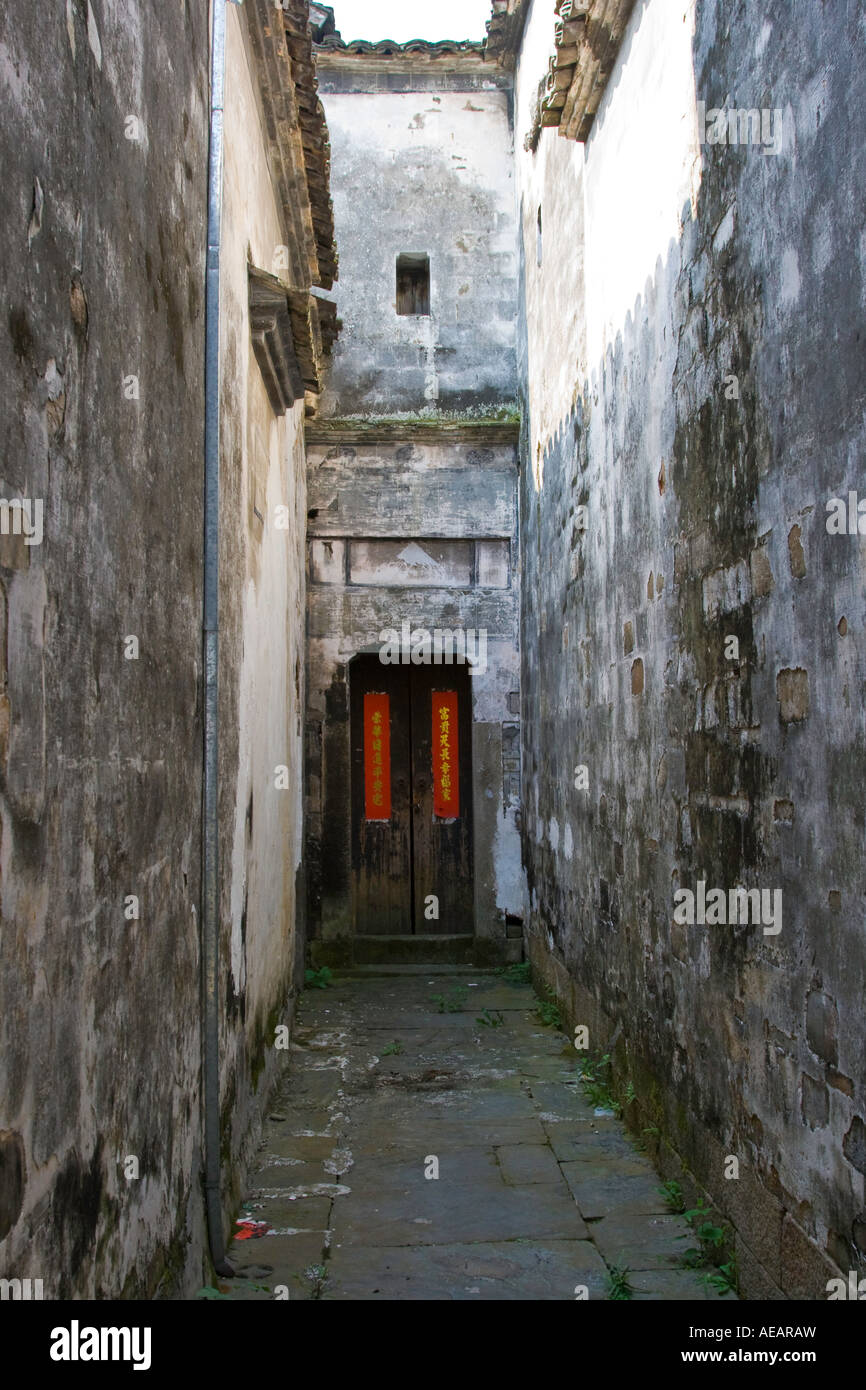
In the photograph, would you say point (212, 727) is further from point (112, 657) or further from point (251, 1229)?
point (251, 1229)

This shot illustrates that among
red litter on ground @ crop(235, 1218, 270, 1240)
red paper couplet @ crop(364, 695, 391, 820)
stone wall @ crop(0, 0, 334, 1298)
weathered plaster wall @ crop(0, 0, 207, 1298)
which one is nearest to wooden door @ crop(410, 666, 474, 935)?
red paper couplet @ crop(364, 695, 391, 820)

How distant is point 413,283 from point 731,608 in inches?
259

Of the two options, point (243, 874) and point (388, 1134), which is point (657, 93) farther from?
point (388, 1134)

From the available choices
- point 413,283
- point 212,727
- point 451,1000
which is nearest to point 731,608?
point 212,727

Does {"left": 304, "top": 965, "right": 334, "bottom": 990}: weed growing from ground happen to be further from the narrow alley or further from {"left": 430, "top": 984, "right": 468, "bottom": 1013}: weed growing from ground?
{"left": 430, "top": 984, "right": 468, "bottom": 1013}: weed growing from ground

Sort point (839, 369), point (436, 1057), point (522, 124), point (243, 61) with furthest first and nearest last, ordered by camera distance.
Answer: point (522, 124), point (436, 1057), point (243, 61), point (839, 369)

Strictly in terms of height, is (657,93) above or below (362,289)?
below

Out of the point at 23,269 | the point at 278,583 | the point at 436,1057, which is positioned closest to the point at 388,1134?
the point at 436,1057

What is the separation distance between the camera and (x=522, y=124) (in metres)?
8.26

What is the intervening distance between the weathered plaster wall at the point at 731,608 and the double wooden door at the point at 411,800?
10.3ft

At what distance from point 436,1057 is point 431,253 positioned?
623 centimetres

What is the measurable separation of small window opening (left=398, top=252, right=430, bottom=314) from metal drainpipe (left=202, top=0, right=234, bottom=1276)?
18.3ft

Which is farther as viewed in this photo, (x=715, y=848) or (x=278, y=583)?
(x=278, y=583)

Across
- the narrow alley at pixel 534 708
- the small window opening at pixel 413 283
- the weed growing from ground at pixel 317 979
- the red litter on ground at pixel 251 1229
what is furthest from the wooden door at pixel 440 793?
the red litter on ground at pixel 251 1229
